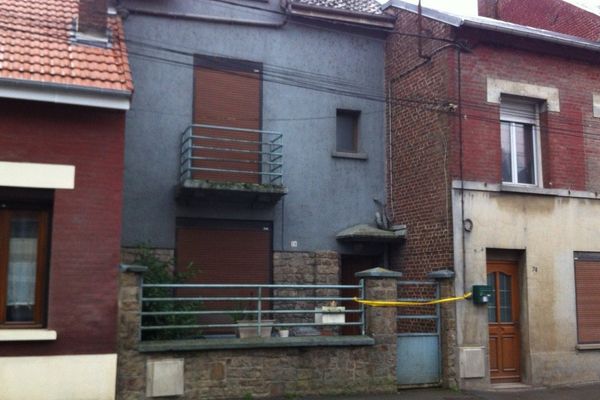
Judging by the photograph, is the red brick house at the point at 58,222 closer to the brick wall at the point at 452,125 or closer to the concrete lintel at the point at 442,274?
the concrete lintel at the point at 442,274

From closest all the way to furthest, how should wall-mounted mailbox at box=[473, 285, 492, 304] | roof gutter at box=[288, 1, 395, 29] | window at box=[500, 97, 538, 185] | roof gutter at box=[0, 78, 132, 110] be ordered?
roof gutter at box=[0, 78, 132, 110], wall-mounted mailbox at box=[473, 285, 492, 304], window at box=[500, 97, 538, 185], roof gutter at box=[288, 1, 395, 29]

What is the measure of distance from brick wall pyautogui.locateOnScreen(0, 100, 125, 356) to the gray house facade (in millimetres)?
2422

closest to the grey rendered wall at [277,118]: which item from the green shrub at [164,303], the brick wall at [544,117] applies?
the green shrub at [164,303]

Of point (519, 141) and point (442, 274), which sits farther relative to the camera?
point (519, 141)

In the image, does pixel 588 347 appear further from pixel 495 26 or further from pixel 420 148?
pixel 495 26

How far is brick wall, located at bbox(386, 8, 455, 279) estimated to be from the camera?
1302cm

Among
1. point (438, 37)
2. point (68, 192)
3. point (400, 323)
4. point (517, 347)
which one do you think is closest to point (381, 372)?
point (400, 323)

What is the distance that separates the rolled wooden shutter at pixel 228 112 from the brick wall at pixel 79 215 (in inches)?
125

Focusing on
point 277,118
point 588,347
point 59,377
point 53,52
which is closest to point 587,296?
point 588,347

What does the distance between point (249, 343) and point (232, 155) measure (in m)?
4.32

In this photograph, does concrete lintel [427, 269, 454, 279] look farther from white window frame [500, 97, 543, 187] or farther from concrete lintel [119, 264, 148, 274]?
concrete lintel [119, 264, 148, 274]

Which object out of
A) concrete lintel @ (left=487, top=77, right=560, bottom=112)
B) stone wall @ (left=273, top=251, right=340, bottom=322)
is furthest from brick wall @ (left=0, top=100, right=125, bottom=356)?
concrete lintel @ (left=487, top=77, right=560, bottom=112)

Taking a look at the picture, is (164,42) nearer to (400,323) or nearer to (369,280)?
(369,280)

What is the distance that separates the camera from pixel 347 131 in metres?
14.9
